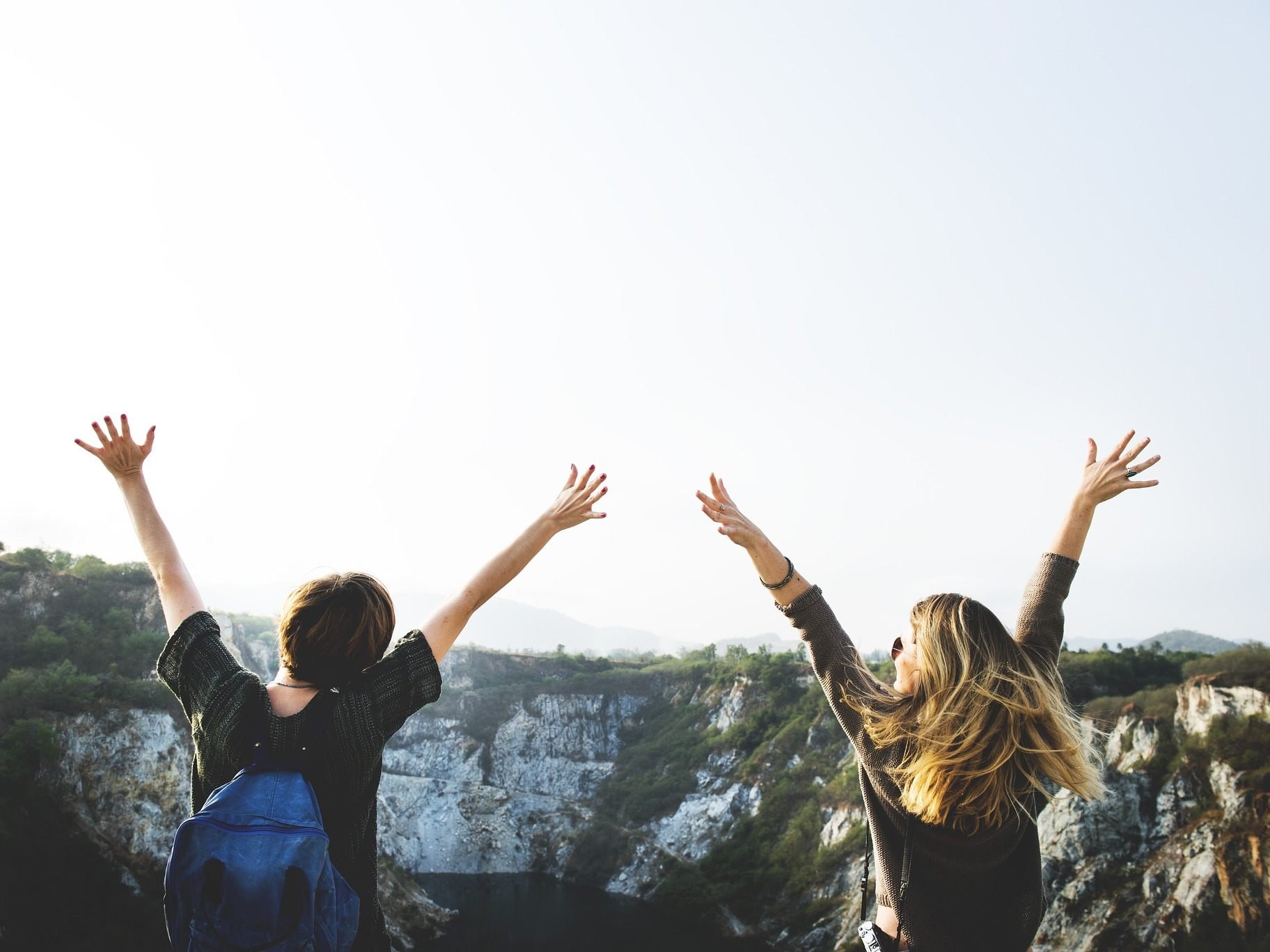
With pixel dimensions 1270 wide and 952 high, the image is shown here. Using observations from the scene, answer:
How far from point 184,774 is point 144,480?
3974cm

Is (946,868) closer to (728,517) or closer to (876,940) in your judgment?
(876,940)

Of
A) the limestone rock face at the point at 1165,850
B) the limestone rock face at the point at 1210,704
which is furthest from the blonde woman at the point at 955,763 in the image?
the limestone rock face at the point at 1210,704

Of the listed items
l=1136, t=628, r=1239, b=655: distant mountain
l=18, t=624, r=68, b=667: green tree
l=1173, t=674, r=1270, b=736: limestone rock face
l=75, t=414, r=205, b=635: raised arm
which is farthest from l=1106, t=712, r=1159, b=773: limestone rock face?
l=1136, t=628, r=1239, b=655: distant mountain

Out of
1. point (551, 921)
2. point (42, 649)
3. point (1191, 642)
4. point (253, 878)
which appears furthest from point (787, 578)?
point (1191, 642)

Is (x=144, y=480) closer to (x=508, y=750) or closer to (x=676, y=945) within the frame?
(x=676, y=945)

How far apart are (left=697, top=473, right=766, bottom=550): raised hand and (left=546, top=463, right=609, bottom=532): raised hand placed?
1.50 feet

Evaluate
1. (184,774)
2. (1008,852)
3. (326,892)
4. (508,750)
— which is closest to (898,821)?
(1008,852)

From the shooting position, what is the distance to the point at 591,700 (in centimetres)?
8362

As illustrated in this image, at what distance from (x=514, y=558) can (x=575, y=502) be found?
1.34 feet

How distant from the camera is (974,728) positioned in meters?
2.37

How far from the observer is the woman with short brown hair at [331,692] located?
2.31m

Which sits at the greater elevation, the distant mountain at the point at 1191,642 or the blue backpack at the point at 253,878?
the blue backpack at the point at 253,878

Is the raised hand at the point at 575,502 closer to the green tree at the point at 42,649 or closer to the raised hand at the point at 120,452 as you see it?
the raised hand at the point at 120,452

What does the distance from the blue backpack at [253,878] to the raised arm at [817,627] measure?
5.22 feet
